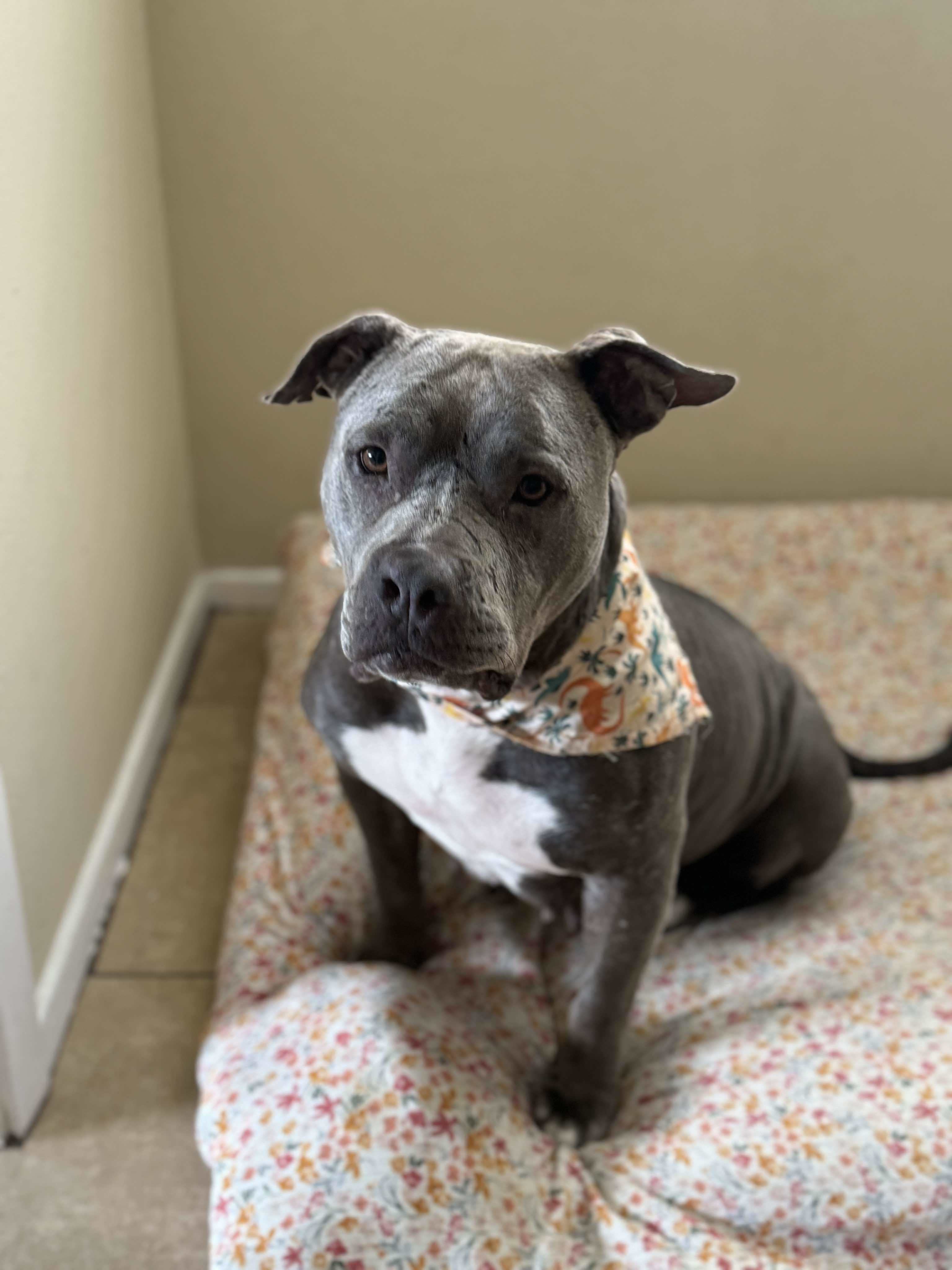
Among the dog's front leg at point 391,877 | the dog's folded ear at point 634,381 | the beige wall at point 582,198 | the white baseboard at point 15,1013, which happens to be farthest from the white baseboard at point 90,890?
the dog's folded ear at point 634,381

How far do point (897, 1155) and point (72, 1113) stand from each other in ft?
4.16

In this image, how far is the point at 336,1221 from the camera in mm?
1446

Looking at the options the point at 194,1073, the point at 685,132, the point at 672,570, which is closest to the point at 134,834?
the point at 194,1073

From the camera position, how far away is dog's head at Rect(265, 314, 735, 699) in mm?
1142

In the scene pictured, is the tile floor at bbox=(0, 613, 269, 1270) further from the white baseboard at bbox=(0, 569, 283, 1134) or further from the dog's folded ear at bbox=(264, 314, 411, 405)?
the dog's folded ear at bbox=(264, 314, 411, 405)

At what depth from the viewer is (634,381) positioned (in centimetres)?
132

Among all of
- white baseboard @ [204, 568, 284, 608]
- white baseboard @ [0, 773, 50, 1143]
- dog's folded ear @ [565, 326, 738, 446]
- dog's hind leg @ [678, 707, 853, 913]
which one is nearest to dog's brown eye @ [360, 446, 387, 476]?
dog's folded ear @ [565, 326, 738, 446]

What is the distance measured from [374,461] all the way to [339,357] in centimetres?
24

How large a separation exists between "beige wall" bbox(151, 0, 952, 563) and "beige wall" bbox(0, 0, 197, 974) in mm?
216

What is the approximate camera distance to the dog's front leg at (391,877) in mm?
1785

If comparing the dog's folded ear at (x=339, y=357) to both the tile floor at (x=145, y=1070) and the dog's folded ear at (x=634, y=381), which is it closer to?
the dog's folded ear at (x=634, y=381)

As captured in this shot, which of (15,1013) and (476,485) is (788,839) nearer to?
(476,485)

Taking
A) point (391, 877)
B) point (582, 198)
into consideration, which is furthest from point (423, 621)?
point (582, 198)

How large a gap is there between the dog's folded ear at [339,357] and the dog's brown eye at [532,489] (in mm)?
283
